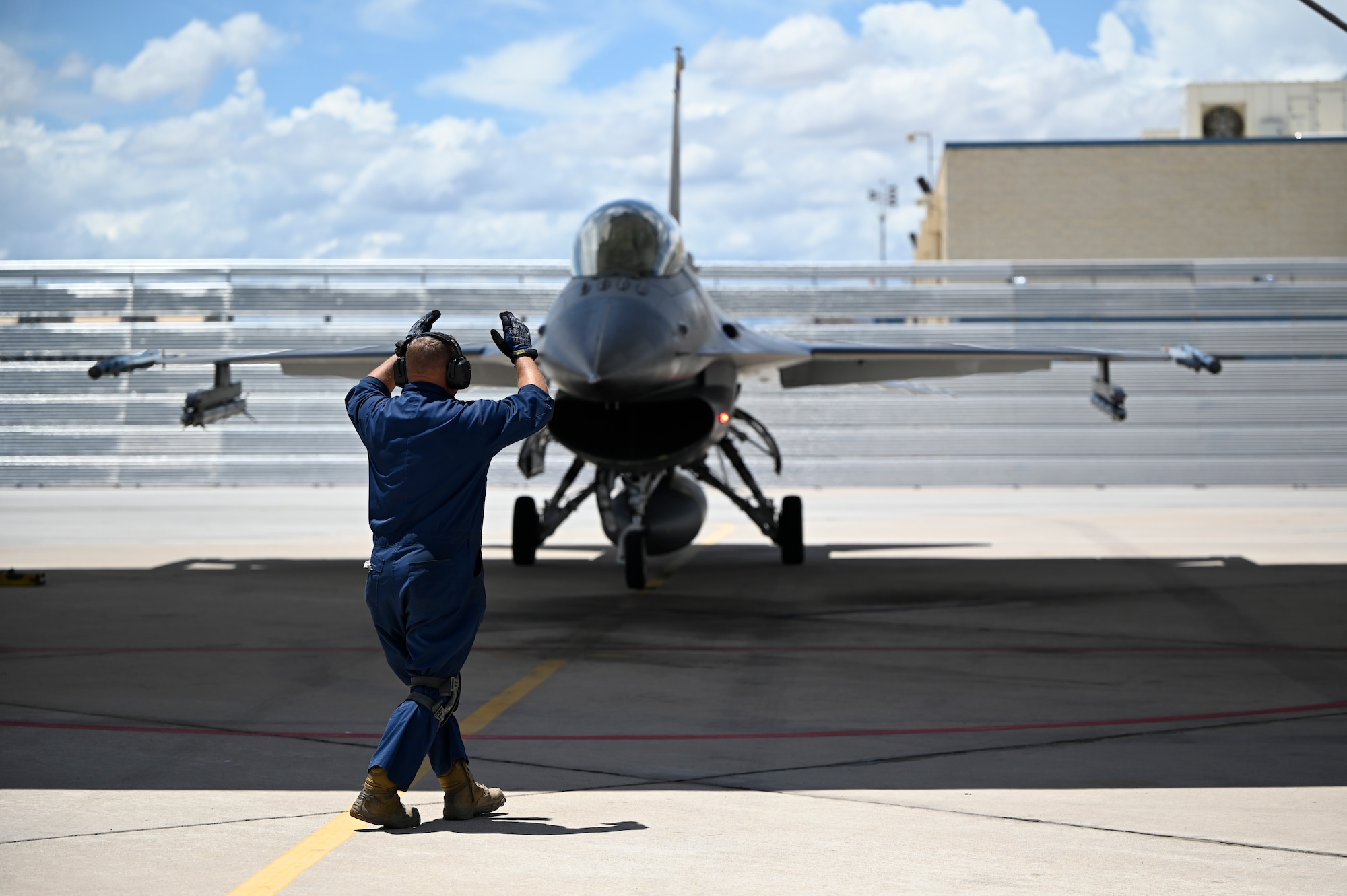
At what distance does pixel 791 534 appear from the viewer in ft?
51.9

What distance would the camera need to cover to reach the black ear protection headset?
16.4 feet

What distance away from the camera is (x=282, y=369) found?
16.7m

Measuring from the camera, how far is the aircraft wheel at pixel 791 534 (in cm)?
1583

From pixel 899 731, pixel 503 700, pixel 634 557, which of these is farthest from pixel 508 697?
pixel 634 557

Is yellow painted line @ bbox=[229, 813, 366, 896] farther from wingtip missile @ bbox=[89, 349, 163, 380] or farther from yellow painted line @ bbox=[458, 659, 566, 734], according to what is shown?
wingtip missile @ bbox=[89, 349, 163, 380]

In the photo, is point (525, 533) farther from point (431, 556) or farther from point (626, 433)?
point (431, 556)

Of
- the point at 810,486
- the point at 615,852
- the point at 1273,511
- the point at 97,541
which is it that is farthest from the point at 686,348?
the point at 810,486

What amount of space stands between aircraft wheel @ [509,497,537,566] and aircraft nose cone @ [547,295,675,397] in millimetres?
4163

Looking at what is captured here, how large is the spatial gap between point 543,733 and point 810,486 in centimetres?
2888

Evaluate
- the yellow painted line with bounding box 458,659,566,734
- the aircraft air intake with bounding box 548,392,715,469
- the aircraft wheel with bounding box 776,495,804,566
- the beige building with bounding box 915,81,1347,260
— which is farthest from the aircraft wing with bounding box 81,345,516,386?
the beige building with bounding box 915,81,1347,260

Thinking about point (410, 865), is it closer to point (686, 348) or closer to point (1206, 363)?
point (686, 348)

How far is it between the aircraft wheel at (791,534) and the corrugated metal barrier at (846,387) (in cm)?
1818

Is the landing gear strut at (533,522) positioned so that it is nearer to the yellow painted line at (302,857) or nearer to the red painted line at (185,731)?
the red painted line at (185,731)

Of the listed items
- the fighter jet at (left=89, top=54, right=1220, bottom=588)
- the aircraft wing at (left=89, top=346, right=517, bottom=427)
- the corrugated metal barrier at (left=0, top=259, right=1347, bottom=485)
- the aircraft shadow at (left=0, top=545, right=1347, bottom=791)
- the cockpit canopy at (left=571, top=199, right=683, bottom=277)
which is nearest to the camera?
the aircraft shadow at (left=0, top=545, right=1347, bottom=791)
